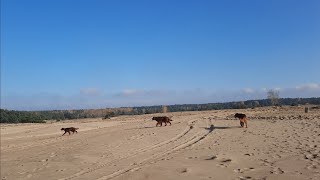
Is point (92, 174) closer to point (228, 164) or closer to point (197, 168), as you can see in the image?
point (197, 168)

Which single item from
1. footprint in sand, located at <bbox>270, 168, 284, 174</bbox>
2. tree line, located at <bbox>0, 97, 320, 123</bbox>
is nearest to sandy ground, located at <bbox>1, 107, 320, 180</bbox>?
footprint in sand, located at <bbox>270, 168, 284, 174</bbox>

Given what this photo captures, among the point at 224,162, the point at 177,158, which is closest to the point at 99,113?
the point at 177,158

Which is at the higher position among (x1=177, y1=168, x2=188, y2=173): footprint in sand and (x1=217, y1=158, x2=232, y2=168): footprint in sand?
(x1=217, y1=158, x2=232, y2=168): footprint in sand

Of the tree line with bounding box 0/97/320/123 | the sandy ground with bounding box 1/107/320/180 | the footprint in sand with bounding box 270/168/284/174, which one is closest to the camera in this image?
the footprint in sand with bounding box 270/168/284/174

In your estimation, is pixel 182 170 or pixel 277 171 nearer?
pixel 277 171

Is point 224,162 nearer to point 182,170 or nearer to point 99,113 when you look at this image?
A: point 182,170

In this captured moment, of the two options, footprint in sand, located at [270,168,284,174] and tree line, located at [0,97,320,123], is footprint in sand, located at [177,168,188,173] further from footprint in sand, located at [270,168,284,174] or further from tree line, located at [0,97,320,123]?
tree line, located at [0,97,320,123]

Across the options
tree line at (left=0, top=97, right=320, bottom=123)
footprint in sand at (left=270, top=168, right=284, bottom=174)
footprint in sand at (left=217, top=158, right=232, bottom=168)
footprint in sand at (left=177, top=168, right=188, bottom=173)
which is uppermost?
tree line at (left=0, top=97, right=320, bottom=123)

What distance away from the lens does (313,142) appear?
15.0 meters

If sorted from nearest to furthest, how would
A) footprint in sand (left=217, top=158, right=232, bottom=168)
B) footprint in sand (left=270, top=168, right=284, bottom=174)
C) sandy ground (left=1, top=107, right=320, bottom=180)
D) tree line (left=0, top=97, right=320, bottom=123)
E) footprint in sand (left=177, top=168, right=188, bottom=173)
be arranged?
1. footprint in sand (left=270, top=168, right=284, bottom=174)
2. sandy ground (left=1, top=107, right=320, bottom=180)
3. footprint in sand (left=177, top=168, right=188, bottom=173)
4. footprint in sand (left=217, top=158, right=232, bottom=168)
5. tree line (left=0, top=97, right=320, bottom=123)

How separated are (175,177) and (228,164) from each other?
1.89 meters

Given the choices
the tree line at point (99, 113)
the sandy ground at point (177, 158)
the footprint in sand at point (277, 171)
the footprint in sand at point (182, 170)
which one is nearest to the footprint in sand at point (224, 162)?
the sandy ground at point (177, 158)

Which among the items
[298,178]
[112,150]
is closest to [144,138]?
[112,150]

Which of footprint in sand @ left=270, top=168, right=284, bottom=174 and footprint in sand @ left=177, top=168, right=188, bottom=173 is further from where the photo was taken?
footprint in sand @ left=177, top=168, right=188, bottom=173
